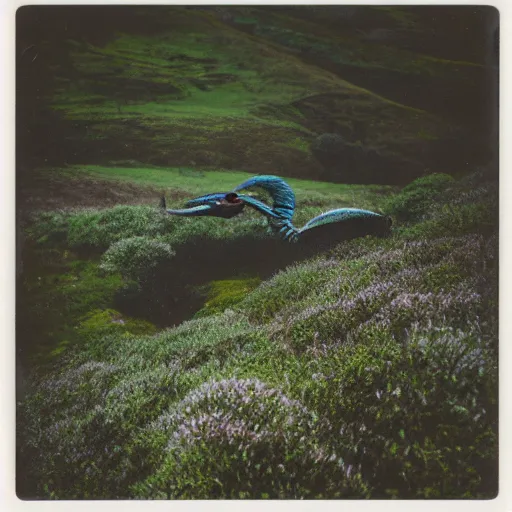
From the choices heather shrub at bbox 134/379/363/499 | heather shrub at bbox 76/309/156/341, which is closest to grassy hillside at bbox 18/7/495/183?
heather shrub at bbox 76/309/156/341

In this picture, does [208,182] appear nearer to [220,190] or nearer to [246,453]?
[220,190]

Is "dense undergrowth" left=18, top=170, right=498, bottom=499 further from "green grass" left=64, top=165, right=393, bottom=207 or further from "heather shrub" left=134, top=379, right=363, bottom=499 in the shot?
"green grass" left=64, top=165, right=393, bottom=207

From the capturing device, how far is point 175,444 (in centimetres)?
434

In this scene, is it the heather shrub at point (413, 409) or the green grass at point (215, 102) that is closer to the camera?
the heather shrub at point (413, 409)

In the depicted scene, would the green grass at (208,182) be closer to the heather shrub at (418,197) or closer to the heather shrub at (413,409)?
the heather shrub at (418,197)

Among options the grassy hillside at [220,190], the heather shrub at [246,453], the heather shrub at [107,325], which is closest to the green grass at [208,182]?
the grassy hillside at [220,190]

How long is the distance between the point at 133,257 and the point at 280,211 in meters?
1.28

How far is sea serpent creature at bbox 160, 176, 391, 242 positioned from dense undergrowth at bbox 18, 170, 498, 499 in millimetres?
94

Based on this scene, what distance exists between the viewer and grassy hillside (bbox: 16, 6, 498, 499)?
4695 millimetres

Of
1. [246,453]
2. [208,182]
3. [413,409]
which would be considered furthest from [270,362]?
[208,182]

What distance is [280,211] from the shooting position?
5.04 metres

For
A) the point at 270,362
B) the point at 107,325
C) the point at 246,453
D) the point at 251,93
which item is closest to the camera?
the point at 246,453

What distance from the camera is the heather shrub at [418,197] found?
496cm

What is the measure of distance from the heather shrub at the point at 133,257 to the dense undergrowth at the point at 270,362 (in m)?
0.02
